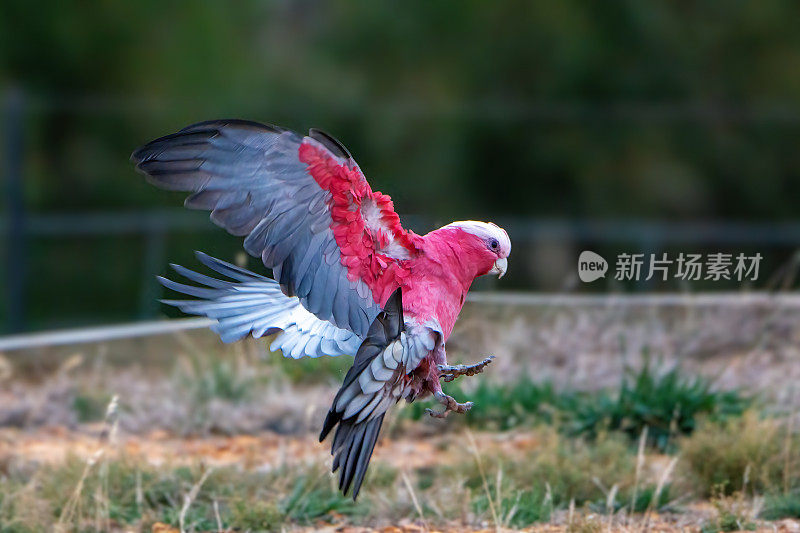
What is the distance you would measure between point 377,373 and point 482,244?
483 mm

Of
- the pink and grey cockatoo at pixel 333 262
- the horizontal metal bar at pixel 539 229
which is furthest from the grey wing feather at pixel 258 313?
the horizontal metal bar at pixel 539 229

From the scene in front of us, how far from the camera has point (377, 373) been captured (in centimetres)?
257

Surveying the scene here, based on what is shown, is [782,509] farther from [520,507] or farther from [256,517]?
[256,517]

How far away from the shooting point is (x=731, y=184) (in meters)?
10.4

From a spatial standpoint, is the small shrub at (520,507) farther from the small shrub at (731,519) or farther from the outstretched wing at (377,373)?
the outstretched wing at (377,373)

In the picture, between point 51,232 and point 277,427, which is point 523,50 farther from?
point 277,427

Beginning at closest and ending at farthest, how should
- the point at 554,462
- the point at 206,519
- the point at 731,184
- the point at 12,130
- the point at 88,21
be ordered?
the point at 206,519, the point at 554,462, the point at 12,130, the point at 88,21, the point at 731,184

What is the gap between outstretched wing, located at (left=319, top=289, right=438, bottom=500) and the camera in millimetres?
2566

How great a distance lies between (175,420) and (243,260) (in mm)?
931

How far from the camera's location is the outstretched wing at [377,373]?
2.57 meters

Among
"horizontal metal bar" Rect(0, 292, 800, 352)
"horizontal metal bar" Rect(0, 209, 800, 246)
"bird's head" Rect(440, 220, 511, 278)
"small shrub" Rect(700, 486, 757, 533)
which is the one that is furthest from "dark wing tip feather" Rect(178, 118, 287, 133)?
"horizontal metal bar" Rect(0, 209, 800, 246)

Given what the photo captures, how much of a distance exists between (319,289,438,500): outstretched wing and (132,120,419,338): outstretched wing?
12 centimetres

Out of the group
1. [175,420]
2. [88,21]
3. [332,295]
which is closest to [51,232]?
[88,21]

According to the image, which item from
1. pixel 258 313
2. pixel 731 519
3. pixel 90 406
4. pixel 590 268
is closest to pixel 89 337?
pixel 90 406
